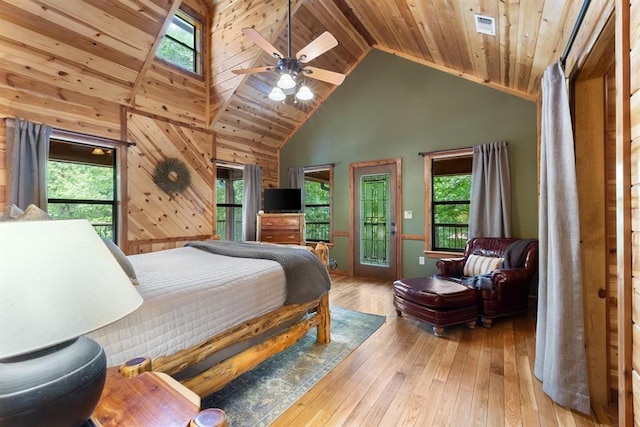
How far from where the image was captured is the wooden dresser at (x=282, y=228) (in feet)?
17.0

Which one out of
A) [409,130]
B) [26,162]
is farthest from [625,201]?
[26,162]

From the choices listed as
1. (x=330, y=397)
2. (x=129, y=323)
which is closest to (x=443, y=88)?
(x=330, y=397)

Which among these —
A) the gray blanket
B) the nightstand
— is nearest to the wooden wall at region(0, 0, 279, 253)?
the gray blanket

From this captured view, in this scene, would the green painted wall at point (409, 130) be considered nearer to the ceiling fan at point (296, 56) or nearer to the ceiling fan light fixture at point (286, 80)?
the ceiling fan at point (296, 56)

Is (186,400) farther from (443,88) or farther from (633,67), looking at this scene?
(443,88)

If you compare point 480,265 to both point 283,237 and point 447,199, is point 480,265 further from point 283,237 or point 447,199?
point 283,237

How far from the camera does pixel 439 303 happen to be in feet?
9.26

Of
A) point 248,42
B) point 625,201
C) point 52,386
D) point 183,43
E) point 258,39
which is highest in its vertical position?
point 183,43

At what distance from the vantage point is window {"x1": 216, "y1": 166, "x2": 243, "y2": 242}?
5980 mm

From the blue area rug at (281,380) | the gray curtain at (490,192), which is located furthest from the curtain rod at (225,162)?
the gray curtain at (490,192)

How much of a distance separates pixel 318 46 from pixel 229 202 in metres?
4.46

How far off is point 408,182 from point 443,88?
1504mm

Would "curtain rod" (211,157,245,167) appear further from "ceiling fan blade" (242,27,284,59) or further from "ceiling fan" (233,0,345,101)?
"ceiling fan blade" (242,27,284,59)

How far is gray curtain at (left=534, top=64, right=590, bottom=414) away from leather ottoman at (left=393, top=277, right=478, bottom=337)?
907 millimetres
